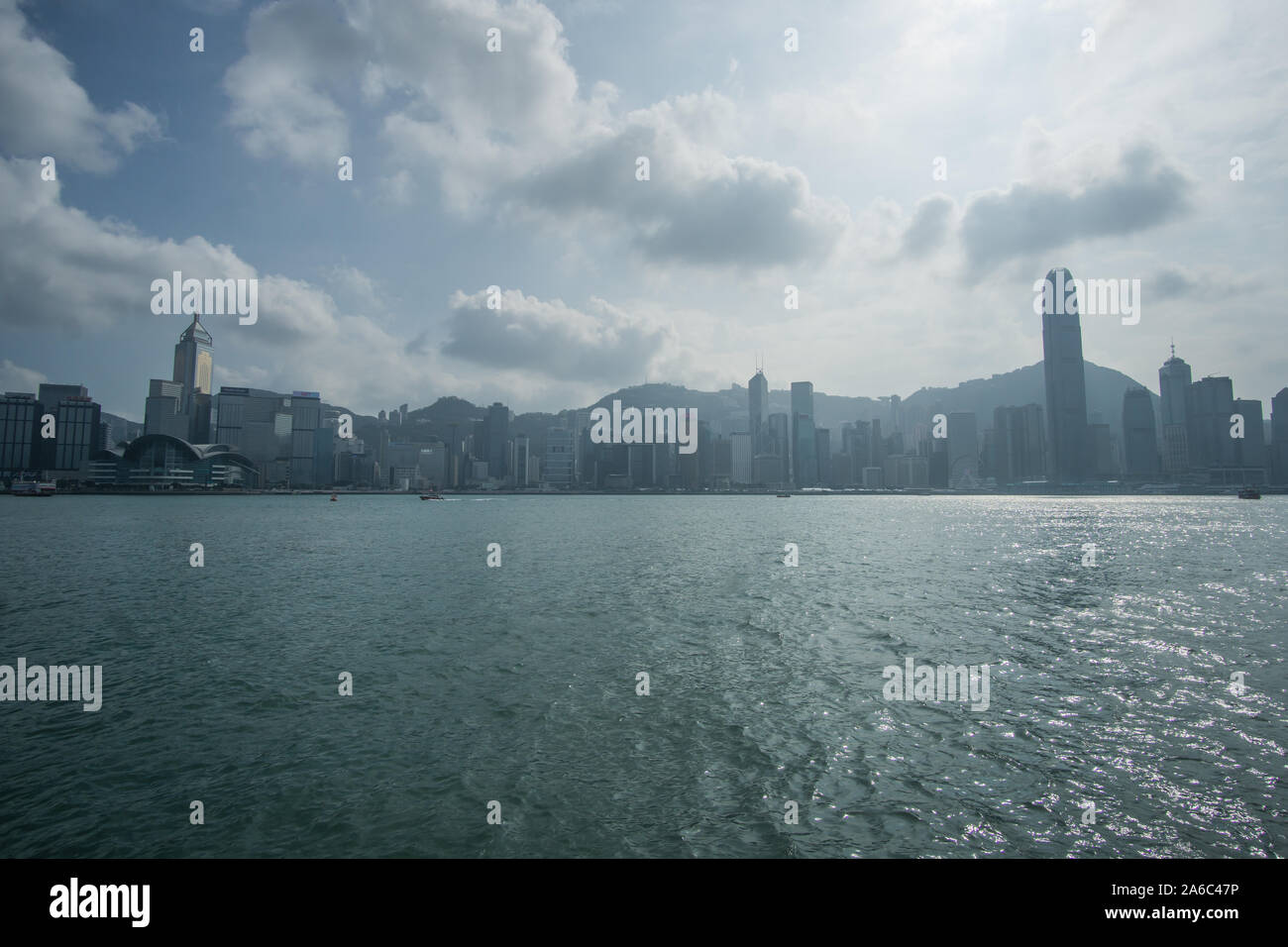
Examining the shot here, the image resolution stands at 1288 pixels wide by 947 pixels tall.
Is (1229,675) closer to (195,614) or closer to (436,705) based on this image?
(436,705)

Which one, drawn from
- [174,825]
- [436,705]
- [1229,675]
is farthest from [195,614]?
[1229,675]

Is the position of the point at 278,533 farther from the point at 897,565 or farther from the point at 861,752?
the point at 861,752

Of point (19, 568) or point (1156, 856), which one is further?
point (19, 568)
